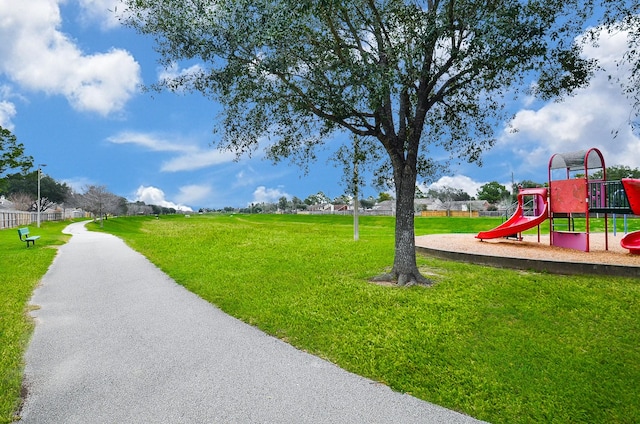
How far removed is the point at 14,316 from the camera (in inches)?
293

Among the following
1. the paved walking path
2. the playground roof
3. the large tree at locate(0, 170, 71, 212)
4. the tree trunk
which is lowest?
the paved walking path

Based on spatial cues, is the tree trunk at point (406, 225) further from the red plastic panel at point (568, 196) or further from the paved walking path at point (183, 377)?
the red plastic panel at point (568, 196)

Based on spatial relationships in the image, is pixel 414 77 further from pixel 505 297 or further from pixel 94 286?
pixel 94 286

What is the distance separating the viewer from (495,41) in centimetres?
779

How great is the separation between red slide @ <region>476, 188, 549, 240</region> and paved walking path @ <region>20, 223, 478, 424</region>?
11.0 meters

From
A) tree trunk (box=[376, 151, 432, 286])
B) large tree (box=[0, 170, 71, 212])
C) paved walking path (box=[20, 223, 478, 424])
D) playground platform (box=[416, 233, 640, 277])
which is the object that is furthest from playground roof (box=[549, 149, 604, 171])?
large tree (box=[0, 170, 71, 212])

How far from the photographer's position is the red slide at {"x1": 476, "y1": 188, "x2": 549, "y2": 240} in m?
13.8

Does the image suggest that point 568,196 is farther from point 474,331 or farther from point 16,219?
point 16,219

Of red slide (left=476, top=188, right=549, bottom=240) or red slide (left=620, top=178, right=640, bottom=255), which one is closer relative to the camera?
red slide (left=620, top=178, right=640, bottom=255)

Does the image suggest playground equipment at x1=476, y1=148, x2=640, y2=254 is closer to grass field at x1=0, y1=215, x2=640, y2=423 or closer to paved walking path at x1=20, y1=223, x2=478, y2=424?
grass field at x1=0, y1=215, x2=640, y2=423

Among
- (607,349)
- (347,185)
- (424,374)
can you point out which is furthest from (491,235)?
(424,374)

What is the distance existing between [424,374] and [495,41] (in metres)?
6.33

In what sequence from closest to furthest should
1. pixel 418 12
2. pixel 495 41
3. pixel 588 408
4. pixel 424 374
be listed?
pixel 588 408, pixel 424 374, pixel 495 41, pixel 418 12

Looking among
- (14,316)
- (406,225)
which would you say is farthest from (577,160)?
(14,316)
